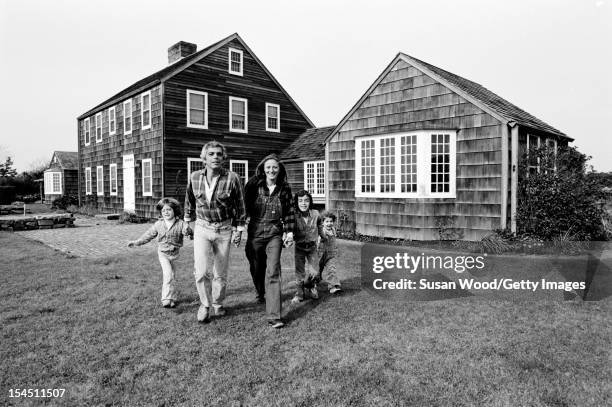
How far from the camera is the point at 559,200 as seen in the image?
9664mm

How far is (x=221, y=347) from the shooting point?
3936 mm

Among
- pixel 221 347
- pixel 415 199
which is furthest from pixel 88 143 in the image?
pixel 221 347

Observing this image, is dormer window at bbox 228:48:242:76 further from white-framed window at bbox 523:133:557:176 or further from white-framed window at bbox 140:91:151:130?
white-framed window at bbox 523:133:557:176

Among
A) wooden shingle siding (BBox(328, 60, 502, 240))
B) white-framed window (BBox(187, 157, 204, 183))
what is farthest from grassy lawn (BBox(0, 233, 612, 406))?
white-framed window (BBox(187, 157, 204, 183))

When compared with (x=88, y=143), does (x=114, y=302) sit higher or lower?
lower

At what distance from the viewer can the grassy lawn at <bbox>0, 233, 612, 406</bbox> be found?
305 cm

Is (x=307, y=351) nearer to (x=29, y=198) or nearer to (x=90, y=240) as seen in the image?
(x=90, y=240)

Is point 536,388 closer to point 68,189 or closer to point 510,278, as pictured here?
point 510,278

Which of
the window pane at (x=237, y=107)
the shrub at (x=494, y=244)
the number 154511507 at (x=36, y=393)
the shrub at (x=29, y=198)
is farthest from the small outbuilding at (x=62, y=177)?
the number 154511507 at (x=36, y=393)

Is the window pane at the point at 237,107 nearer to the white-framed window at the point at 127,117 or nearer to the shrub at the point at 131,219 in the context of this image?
the white-framed window at the point at 127,117

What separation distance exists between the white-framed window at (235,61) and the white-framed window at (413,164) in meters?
11.1

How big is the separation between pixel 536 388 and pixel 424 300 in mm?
2616

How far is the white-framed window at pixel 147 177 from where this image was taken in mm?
19359

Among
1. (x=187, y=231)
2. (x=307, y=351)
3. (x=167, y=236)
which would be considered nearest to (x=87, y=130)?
(x=167, y=236)
